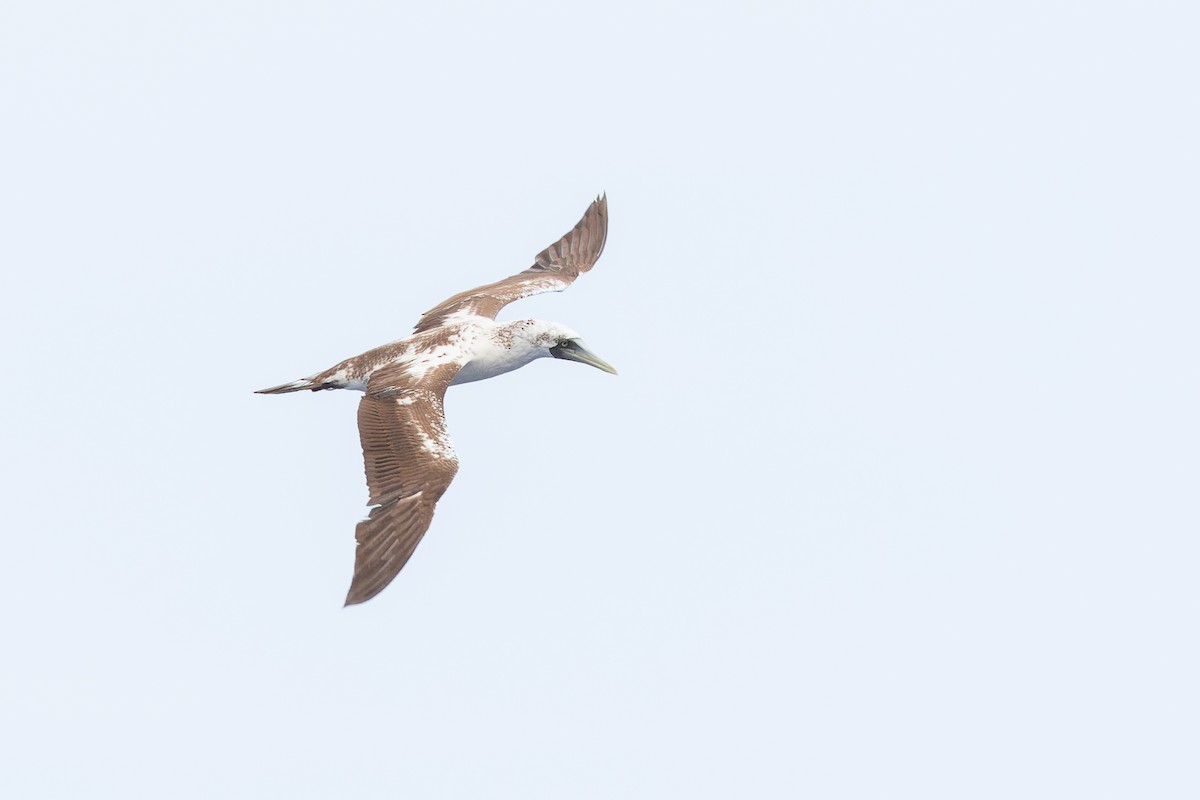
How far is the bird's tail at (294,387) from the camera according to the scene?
803 inches

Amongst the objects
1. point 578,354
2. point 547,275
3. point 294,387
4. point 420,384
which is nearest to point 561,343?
point 578,354

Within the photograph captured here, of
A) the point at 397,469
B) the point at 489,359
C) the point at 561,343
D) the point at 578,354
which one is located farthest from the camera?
the point at 578,354

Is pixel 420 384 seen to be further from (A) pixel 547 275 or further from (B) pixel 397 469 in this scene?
(A) pixel 547 275

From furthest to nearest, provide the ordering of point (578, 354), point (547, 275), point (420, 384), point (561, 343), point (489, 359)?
1. point (547, 275)
2. point (578, 354)
3. point (561, 343)
4. point (489, 359)
5. point (420, 384)

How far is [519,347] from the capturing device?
20.4m

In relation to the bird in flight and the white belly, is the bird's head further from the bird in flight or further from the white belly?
the white belly

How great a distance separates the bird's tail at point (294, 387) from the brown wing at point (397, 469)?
1440 mm

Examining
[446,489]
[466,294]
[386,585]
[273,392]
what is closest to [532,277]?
[466,294]

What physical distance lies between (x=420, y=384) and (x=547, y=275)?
4898 mm

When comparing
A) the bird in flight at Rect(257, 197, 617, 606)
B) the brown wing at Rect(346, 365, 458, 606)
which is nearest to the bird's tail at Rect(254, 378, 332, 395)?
the bird in flight at Rect(257, 197, 617, 606)

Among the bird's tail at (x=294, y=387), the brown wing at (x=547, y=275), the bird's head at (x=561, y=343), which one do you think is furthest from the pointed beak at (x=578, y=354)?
the bird's tail at (x=294, y=387)

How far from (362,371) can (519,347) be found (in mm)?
2058

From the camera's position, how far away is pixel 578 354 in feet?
68.3

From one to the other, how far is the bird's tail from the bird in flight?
13mm
